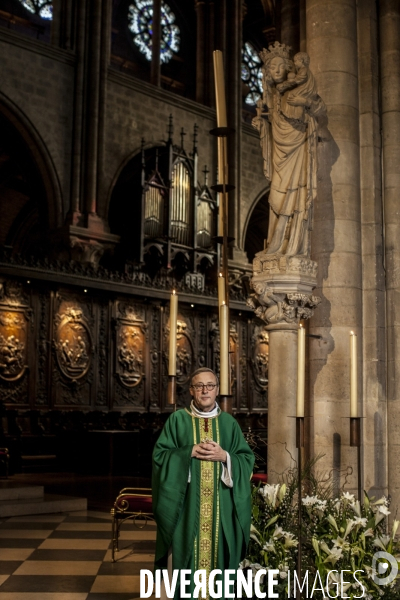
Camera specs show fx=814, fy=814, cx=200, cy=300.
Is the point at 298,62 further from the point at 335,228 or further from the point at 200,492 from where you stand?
the point at 200,492

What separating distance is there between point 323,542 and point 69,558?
283 centimetres

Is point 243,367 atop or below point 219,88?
below

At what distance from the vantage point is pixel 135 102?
20.6m

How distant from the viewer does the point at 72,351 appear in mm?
16922

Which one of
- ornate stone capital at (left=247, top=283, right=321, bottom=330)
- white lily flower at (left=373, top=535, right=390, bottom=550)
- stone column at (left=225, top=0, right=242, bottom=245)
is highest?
stone column at (left=225, top=0, right=242, bottom=245)

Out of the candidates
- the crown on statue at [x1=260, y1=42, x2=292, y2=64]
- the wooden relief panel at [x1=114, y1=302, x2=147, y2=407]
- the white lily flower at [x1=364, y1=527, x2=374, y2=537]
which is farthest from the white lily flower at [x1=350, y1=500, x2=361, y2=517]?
the wooden relief panel at [x1=114, y1=302, x2=147, y2=407]

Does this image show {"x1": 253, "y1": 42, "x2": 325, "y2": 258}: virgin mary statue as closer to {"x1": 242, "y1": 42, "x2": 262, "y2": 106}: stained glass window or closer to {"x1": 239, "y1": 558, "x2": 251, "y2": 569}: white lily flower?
{"x1": 239, "y1": 558, "x2": 251, "y2": 569}: white lily flower

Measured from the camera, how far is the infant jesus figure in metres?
5.80

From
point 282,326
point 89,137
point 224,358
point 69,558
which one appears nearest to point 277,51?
point 282,326

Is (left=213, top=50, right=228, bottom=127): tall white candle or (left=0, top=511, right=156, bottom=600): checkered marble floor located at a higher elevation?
(left=213, top=50, right=228, bottom=127): tall white candle

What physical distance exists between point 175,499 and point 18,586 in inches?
80.3

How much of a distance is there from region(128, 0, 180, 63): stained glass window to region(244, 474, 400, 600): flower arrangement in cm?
2310

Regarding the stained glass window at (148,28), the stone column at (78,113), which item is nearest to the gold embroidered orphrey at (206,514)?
the stone column at (78,113)

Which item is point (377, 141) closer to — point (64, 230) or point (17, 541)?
point (17, 541)
